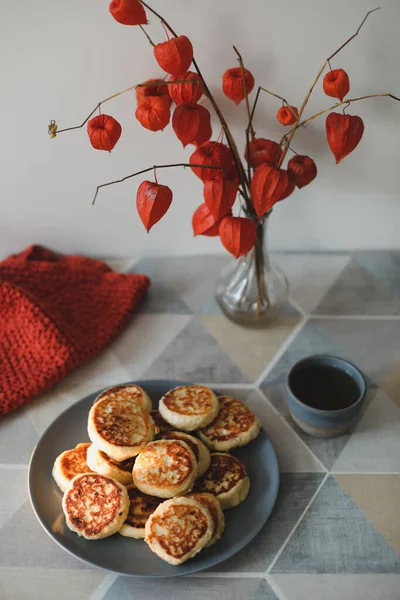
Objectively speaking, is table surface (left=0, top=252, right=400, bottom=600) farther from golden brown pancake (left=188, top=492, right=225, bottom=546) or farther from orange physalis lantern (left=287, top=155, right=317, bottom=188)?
orange physalis lantern (left=287, top=155, right=317, bottom=188)

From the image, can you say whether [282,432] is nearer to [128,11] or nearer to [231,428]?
[231,428]

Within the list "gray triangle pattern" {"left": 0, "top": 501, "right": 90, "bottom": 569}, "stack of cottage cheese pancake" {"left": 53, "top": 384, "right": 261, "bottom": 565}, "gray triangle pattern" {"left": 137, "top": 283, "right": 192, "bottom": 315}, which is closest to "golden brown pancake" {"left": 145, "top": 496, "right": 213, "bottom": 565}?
"stack of cottage cheese pancake" {"left": 53, "top": 384, "right": 261, "bottom": 565}

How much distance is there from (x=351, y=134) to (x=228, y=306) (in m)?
0.38

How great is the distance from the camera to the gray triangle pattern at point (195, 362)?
3.54 ft

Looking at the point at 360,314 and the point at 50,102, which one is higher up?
the point at 50,102

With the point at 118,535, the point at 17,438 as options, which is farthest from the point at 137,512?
the point at 17,438

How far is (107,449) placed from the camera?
34.9 inches

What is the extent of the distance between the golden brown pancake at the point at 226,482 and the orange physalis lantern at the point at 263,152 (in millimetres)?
432

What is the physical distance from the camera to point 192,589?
0.81 metres

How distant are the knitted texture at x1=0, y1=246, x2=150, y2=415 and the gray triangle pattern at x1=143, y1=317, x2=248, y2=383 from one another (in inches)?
4.0

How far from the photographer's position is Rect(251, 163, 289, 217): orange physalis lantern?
3.00ft

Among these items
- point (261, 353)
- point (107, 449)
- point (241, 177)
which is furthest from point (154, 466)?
point (241, 177)

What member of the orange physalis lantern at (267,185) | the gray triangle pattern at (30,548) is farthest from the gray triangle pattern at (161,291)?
the gray triangle pattern at (30,548)

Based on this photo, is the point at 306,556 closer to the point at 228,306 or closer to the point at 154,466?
the point at 154,466
